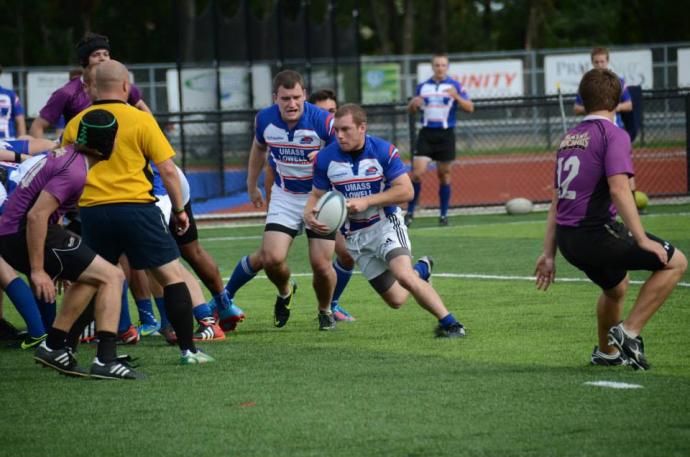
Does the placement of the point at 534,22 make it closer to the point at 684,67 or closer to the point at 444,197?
the point at 684,67

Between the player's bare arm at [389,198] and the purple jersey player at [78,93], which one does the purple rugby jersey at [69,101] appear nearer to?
the purple jersey player at [78,93]

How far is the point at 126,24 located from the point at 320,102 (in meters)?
41.8

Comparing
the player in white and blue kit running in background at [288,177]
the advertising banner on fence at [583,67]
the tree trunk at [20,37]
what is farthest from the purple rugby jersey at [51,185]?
the tree trunk at [20,37]

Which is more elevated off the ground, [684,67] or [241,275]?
[684,67]

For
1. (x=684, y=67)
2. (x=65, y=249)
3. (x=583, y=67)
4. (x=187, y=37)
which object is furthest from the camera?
(x=684, y=67)

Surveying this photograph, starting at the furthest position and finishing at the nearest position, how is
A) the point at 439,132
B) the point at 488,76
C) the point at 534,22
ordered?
the point at 534,22 < the point at 488,76 < the point at 439,132

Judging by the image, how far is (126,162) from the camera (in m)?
7.25

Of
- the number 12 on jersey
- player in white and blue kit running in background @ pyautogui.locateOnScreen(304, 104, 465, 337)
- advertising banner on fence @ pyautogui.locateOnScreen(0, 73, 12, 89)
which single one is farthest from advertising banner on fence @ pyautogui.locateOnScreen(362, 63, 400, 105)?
the number 12 on jersey

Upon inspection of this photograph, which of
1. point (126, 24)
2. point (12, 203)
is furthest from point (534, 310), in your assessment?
point (126, 24)

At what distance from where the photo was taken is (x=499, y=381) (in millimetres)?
6797

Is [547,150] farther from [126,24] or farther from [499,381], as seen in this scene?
[126,24]

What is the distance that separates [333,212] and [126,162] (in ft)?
5.23

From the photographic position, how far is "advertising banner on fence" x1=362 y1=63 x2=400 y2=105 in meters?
33.0

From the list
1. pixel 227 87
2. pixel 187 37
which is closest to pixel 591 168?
pixel 187 37
